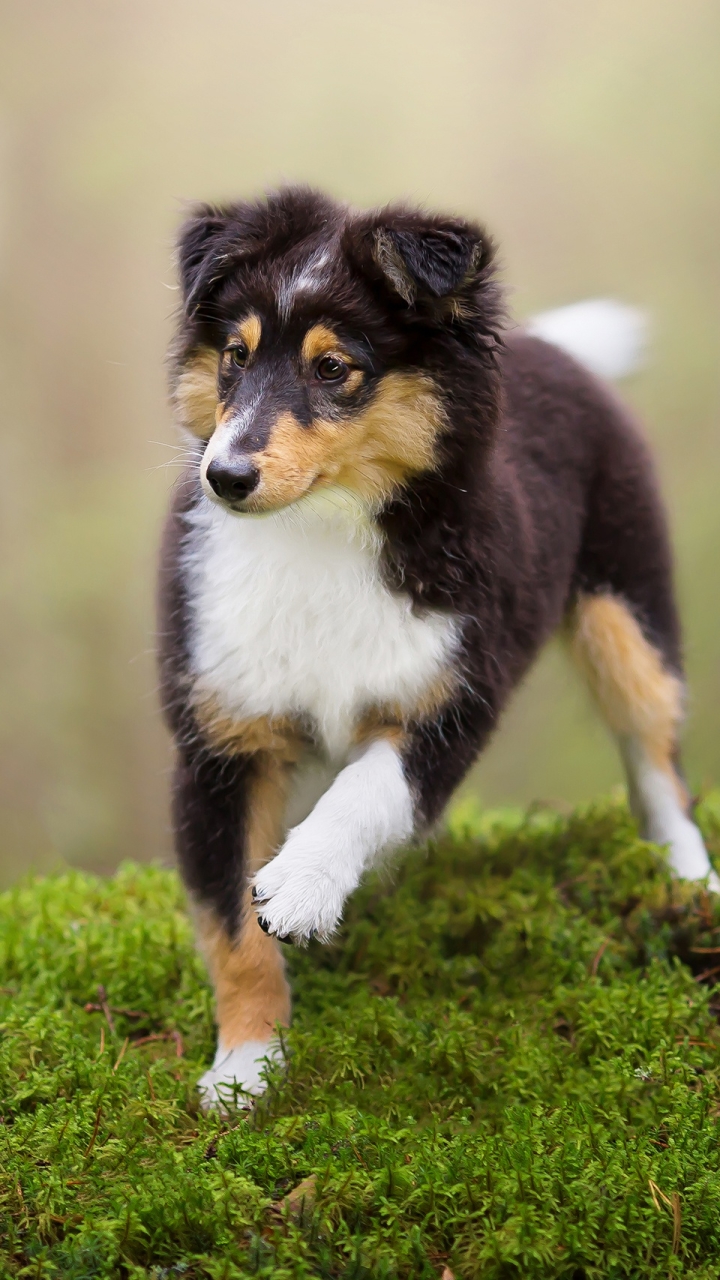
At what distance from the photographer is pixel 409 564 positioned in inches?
109

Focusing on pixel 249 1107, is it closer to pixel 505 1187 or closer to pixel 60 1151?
pixel 60 1151

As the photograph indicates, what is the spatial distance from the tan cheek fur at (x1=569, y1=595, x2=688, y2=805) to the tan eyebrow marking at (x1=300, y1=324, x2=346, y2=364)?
1535mm

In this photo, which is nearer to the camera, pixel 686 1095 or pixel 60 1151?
pixel 60 1151

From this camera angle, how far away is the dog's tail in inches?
161

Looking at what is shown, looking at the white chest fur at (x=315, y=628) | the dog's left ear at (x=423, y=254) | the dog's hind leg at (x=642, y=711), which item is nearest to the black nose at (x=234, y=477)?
the white chest fur at (x=315, y=628)

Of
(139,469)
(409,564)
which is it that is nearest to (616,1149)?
(409,564)

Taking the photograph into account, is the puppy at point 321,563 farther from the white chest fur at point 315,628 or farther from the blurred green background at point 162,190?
the blurred green background at point 162,190

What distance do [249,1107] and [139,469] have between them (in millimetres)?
5031

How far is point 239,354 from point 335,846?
1129mm

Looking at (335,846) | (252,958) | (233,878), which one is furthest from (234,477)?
(252,958)

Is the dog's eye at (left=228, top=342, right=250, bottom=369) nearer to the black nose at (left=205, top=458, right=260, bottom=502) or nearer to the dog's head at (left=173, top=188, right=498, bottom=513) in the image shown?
the dog's head at (left=173, top=188, right=498, bottom=513)

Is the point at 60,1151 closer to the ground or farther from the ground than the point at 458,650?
closer to the ground

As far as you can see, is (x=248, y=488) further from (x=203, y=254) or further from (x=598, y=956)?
(x=598, y=956)

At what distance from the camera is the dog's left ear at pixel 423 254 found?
2.49 m
